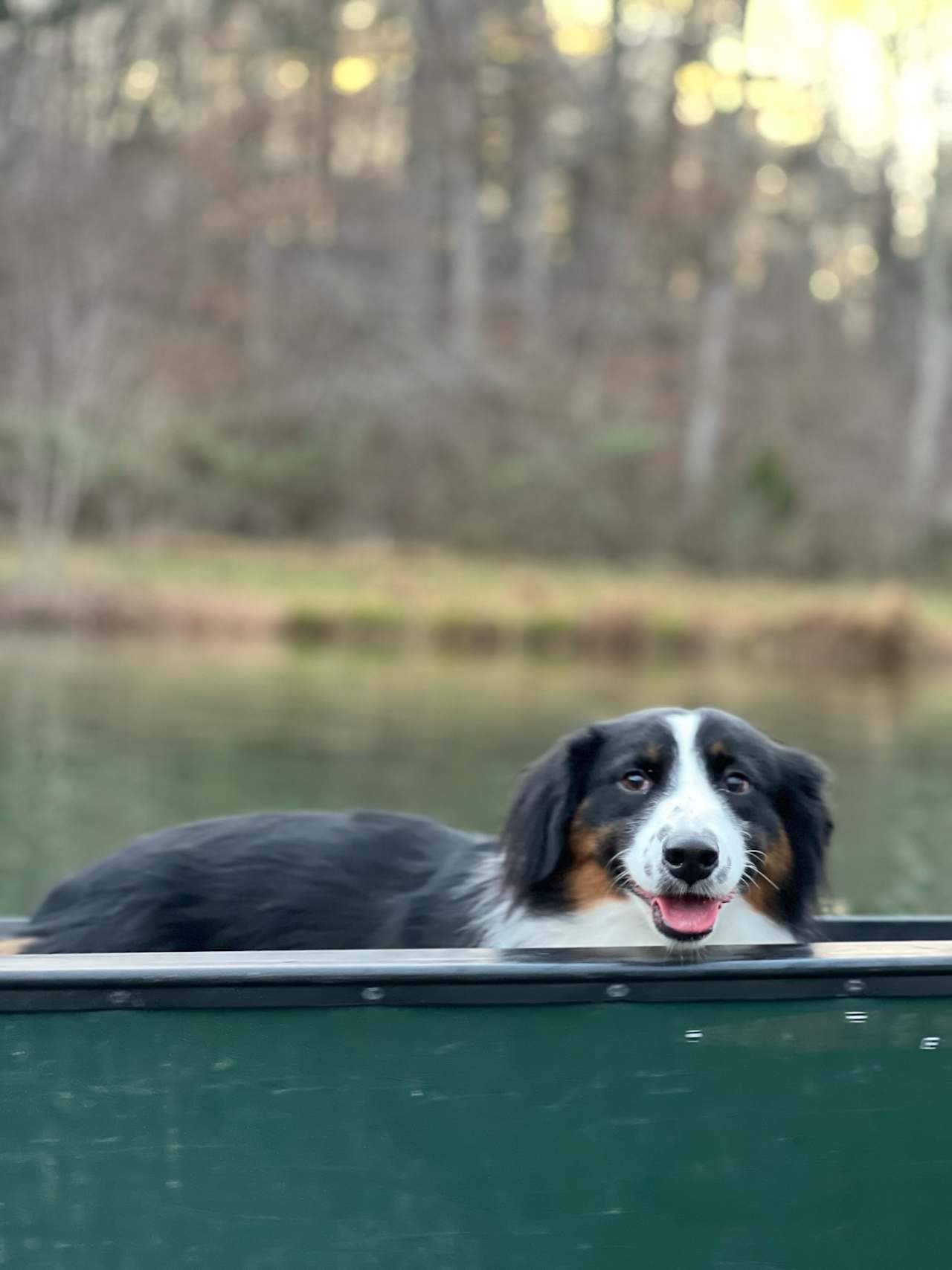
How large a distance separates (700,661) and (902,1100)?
19470 millimetres

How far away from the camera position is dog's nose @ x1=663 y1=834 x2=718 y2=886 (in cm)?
313

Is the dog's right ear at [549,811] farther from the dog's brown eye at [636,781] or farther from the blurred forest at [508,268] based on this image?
the blurred forest at [508,268]

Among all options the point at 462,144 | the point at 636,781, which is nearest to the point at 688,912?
the point at 636,781

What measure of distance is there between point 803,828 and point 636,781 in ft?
1.32

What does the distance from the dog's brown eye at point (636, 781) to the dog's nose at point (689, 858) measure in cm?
21

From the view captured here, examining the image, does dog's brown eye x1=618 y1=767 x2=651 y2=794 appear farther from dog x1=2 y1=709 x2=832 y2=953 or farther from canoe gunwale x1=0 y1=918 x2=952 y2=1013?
canoe gunwale x1=0 y1=918 x2=952 y2=1013

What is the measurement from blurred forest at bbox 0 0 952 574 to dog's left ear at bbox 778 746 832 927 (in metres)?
26.2

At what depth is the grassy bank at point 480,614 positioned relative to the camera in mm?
22609

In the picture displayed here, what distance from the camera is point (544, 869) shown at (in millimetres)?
3469

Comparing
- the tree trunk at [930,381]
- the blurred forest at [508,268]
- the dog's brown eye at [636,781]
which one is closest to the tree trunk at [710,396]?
the blurred forest at [508,268]

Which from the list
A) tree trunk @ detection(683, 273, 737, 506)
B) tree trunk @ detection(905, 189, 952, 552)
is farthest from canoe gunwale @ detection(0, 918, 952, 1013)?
tree trunk @ detection(905, 189, 952, 552)

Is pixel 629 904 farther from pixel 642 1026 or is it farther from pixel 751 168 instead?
pixel 751 168

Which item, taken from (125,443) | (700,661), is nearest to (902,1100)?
(700,661)

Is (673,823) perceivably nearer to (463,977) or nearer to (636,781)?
(636,781)
